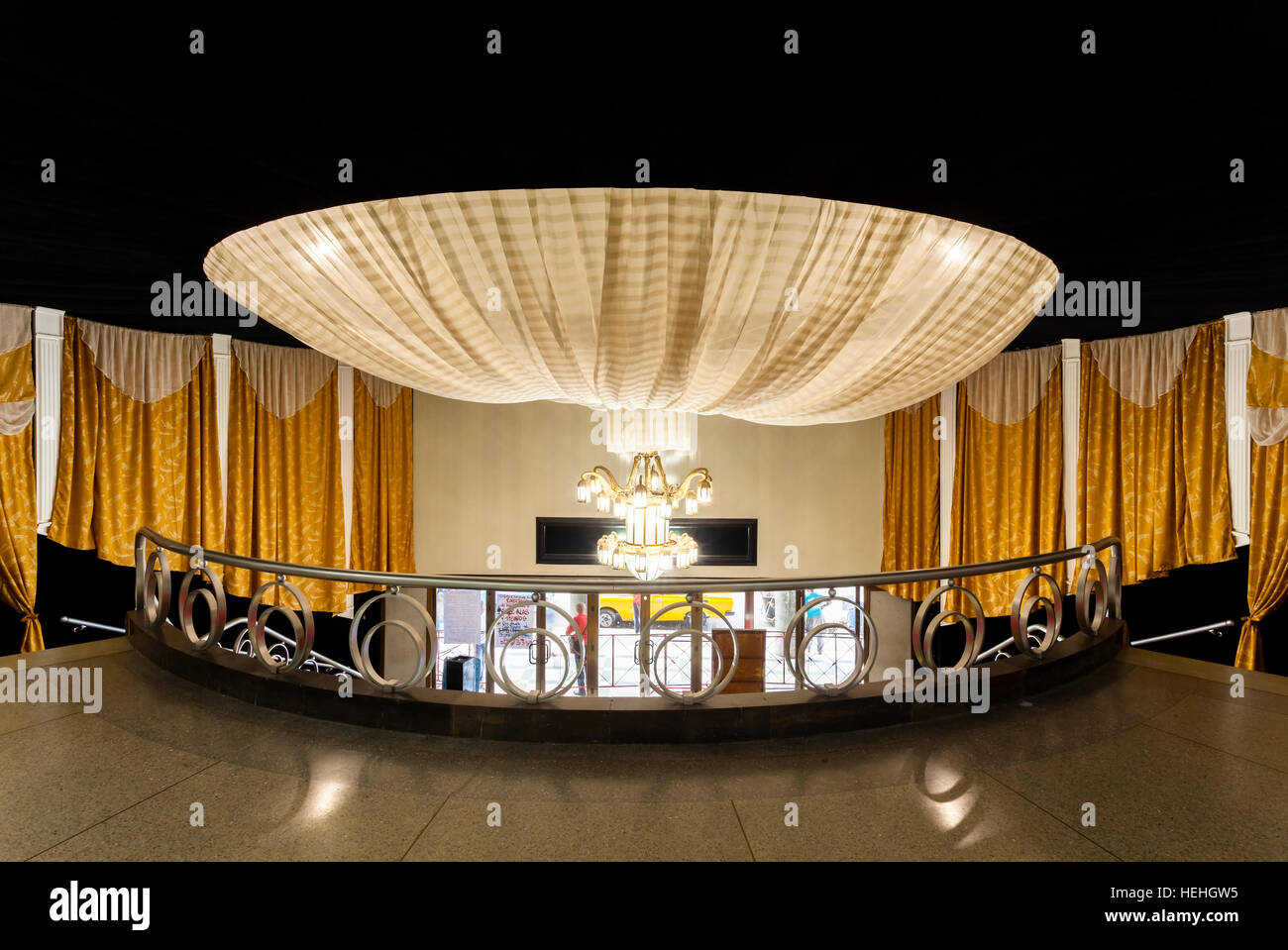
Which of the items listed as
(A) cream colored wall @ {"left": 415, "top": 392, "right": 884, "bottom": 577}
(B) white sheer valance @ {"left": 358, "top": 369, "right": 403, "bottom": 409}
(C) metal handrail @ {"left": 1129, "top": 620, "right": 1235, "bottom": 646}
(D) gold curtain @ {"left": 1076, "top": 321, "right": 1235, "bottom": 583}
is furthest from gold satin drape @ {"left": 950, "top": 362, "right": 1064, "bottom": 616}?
(B) white sheer valance @ {"left": 358, "top": 369, "right": 403, "bottom": 409}

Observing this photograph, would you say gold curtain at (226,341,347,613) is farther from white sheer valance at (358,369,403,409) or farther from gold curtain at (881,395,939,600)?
Result: gold curtain at (881,395,939,600)

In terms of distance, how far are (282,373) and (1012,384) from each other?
18.8 feet

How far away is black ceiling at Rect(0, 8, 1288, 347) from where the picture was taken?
1.25 meters

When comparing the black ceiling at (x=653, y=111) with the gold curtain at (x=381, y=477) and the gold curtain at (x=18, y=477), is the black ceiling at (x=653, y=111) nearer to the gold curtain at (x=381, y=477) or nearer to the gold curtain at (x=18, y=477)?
the gold curtain at (x=18, y=477)

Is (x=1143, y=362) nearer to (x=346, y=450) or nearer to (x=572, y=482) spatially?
(x=572, y=482)

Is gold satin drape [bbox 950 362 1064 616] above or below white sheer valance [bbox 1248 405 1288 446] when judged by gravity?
below

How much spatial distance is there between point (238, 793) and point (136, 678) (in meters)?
1.22

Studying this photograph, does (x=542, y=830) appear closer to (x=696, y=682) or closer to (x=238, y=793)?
(x=238, y=793)

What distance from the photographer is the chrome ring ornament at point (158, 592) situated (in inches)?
104

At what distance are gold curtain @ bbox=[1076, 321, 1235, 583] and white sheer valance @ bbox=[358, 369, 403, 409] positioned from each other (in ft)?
18.1

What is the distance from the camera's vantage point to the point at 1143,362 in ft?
14.2

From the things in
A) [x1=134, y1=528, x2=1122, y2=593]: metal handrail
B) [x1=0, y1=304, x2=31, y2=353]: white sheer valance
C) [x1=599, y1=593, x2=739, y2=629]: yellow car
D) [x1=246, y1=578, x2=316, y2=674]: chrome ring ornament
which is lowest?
[x1=599, y1=593, x2=739, y2=629]: yellow car

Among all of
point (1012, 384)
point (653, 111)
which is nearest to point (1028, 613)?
point (653, 111)

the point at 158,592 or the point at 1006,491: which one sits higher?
the point at 1006,491
